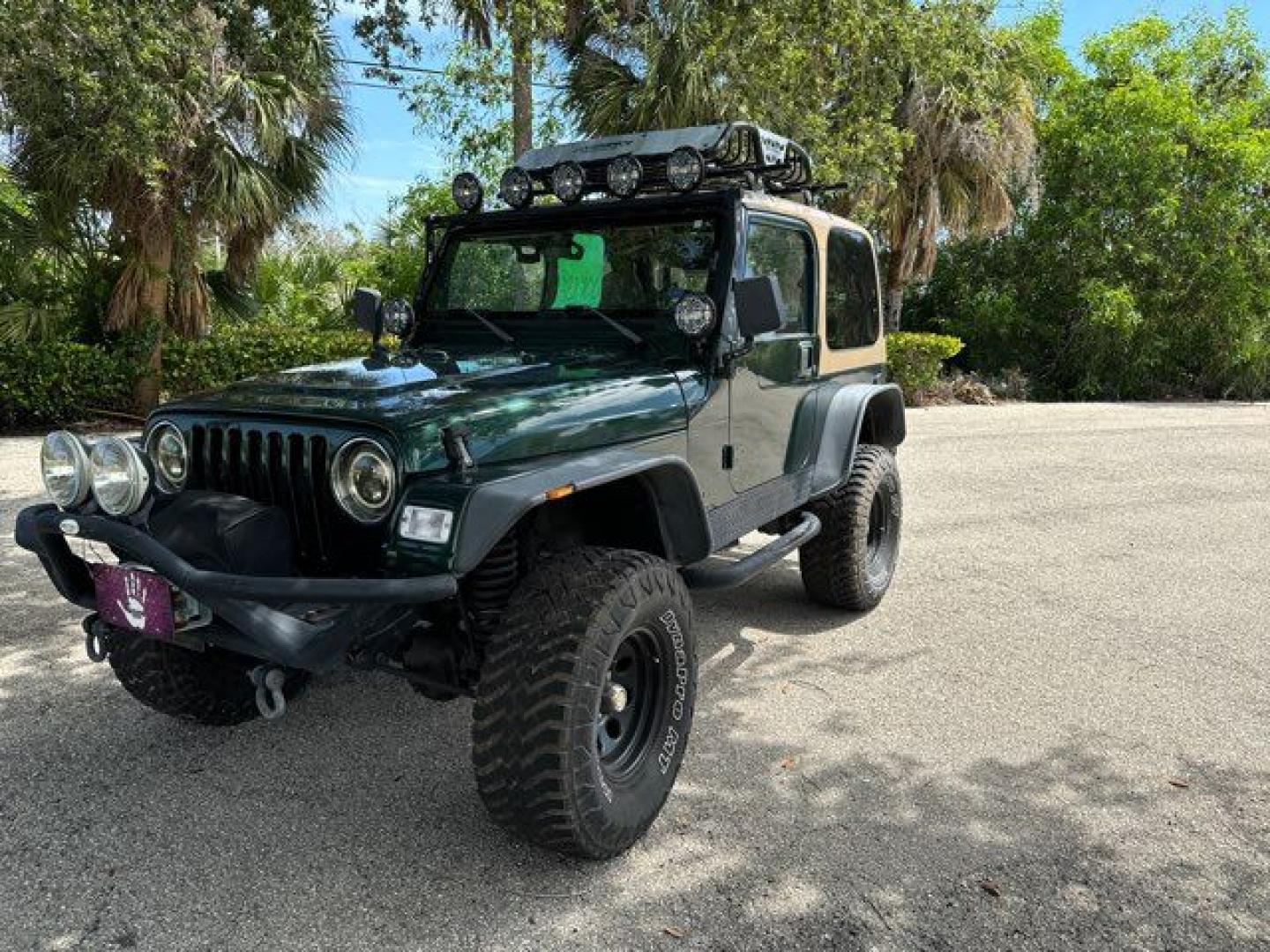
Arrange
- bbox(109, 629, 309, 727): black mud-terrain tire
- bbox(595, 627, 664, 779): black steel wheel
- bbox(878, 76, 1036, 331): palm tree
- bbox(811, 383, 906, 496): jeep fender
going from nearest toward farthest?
bbox(595, 627, 664, 779): black steel wheel
bbox(109, 629, 309, 727): black mud-terrain tire
bbox(811, 383, 906, 496): jeep fender
bbox(878, 76, 1036, 331): palm tree

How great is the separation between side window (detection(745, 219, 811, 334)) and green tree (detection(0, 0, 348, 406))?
12.9 ft

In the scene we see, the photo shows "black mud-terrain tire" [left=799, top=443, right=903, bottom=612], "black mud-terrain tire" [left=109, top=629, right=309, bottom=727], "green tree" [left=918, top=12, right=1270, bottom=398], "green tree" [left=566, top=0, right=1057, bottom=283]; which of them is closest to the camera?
A: "black mud-terrain tire" [left=109, top=629, right=309, bottom=727]

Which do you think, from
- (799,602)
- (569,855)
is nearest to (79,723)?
(569,855)

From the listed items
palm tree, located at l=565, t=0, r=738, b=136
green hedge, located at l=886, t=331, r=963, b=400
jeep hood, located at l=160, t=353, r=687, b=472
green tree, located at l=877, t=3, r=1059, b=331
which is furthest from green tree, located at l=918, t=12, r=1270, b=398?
jeep hood, located at l=160, t=353, r=687, b=472

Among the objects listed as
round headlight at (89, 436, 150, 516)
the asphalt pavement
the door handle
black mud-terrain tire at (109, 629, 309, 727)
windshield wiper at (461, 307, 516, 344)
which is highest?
windshield wiper at (461, 307, 516, 344)

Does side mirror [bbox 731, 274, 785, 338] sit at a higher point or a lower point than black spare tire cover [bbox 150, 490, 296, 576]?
higher

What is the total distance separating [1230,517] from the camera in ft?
25.0

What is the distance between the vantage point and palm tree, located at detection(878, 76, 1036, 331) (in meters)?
14.1

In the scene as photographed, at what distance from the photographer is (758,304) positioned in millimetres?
3307

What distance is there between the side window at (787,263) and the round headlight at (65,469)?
227cm

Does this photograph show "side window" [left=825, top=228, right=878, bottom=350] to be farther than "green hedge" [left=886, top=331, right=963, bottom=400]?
No

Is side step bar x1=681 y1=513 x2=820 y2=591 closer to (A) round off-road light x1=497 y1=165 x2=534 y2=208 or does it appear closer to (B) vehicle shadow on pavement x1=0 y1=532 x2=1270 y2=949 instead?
(B) vehicle shadow on pavement x1=0 y1=532 x2=1270 y2=949

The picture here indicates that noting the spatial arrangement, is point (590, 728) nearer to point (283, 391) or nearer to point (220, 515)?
point (220, 515)

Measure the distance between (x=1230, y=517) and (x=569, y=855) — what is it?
6.91 metres
